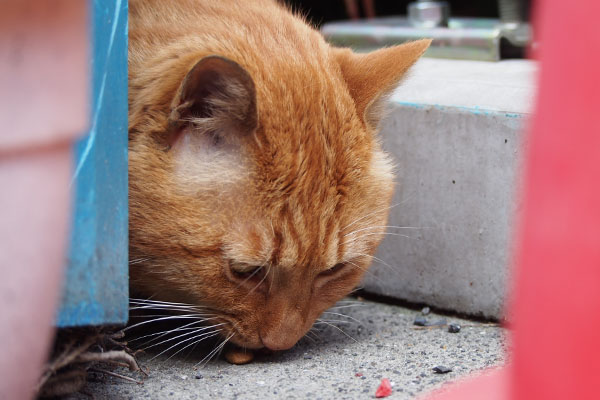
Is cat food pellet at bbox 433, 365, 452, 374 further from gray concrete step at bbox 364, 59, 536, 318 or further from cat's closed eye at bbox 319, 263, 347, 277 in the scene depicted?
gray concrete step at bbox 364, 59, 536, 318

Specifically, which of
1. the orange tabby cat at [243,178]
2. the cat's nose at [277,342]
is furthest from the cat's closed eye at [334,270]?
the cat's nose at [277,342]

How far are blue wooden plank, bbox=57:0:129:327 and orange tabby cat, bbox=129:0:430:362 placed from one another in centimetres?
20

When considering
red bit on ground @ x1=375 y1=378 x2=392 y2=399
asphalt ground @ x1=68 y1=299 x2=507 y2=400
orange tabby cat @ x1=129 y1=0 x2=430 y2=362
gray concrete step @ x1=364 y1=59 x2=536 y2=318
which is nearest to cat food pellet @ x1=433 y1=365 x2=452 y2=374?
asphalt ground @ x1=68 y1=299 x2=507 y2=400

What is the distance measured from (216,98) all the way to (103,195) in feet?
1.35

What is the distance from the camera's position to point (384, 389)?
2.43 metres

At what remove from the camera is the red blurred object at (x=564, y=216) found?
50.4 inches

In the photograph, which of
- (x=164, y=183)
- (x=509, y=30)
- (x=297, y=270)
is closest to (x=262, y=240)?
(x=297, y=270)

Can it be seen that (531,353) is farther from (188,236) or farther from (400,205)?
(400,205)

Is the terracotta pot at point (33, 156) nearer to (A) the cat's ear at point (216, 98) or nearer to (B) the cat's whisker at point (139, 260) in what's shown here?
(A) the cat's ear at point (216, 98)

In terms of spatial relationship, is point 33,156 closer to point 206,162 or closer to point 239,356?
point 206,162

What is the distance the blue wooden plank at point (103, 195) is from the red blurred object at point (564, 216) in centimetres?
112

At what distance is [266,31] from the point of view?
2.69m

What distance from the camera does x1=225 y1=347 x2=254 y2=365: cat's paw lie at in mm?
2650

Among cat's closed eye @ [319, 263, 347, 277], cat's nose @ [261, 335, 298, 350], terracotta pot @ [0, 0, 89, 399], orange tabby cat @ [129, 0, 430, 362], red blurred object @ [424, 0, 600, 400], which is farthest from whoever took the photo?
cat's closed eye @ [319, 263, 347, 277]
